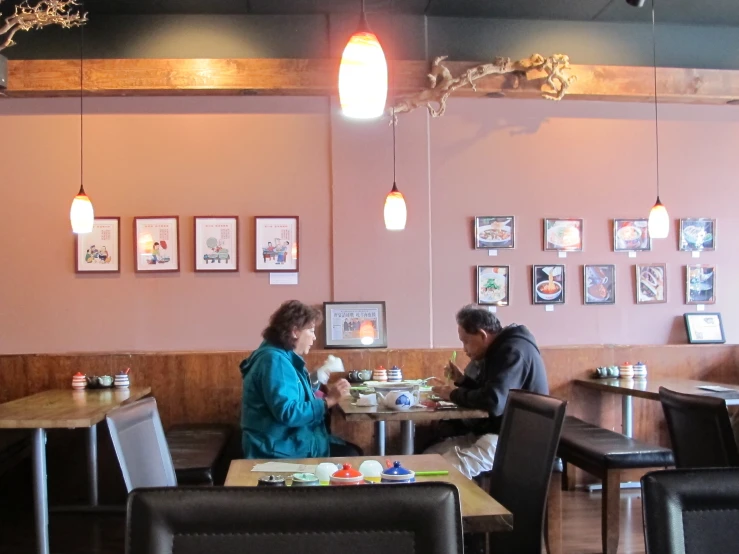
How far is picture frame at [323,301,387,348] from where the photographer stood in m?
5.38

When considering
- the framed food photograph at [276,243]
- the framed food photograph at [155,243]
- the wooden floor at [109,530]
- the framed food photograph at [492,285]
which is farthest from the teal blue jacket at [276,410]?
the framed food photograph at [492,285]

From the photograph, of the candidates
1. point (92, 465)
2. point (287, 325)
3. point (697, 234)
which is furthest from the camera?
point (697, 234)

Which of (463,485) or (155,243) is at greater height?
(155,243)

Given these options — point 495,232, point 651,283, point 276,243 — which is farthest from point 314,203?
point 651,283

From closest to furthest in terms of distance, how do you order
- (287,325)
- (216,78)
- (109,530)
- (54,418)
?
(287,325) → (54,418) → (109,530) → (216,78)

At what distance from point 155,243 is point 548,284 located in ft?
10.3

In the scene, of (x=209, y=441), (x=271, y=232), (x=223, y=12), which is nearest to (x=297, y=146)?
(x=271, y=232)

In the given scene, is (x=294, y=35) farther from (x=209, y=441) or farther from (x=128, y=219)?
(x=209, y=441)

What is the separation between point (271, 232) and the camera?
544 centimetres

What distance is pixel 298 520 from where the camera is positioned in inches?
32.6

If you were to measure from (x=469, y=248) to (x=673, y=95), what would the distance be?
6.80 ft

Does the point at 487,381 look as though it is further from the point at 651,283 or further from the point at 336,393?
the point at 651,283

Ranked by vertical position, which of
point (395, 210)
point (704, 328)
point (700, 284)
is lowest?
point (704, 328)

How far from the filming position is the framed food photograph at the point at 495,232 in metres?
5.59
